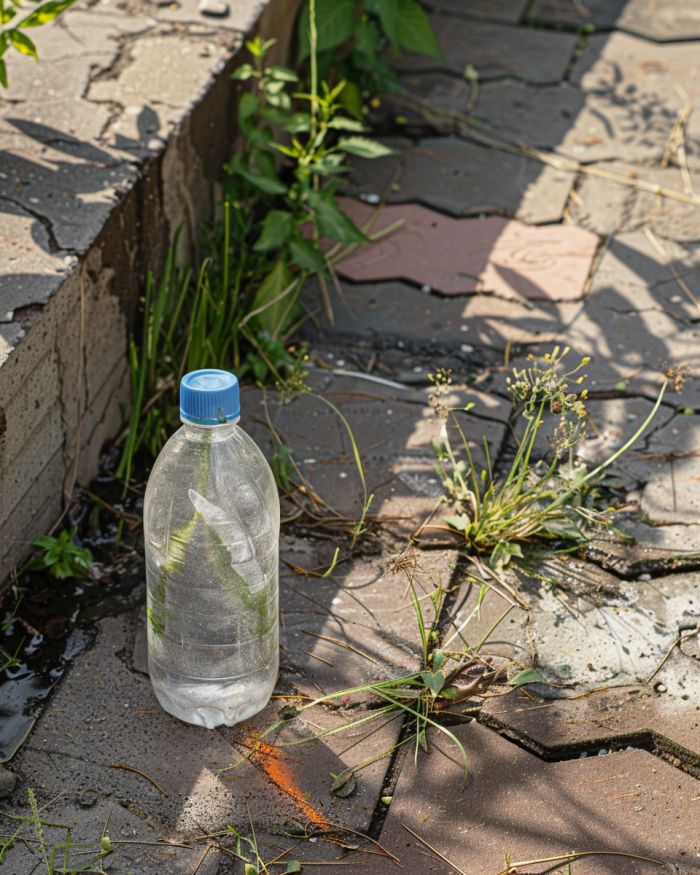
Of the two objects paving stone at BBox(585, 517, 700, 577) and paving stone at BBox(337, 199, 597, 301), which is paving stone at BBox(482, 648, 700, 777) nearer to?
paving stone at BBox(585, 517, 700, 577)

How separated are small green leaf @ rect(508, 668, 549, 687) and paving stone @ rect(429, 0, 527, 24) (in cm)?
347

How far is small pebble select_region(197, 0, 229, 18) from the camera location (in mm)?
3344

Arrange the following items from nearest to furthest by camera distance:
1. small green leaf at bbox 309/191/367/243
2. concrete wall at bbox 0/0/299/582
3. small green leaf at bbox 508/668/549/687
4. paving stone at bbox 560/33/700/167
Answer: small green leaf at bbox 508/668/549/687, concrete wall at bbox 0/0/299/582, small green leaf at bbox 309/191/367/243, paving stone at bbox 560/33/700/167

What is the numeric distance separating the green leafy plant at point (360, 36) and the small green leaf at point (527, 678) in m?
1.94

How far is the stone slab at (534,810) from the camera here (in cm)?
183

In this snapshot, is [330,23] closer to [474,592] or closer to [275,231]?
[275,231]

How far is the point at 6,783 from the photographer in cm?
188

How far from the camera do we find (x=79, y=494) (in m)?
2.54

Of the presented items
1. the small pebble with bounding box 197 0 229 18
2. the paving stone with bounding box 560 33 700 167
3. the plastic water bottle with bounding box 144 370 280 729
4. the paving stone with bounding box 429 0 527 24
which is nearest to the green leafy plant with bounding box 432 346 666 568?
the plastic water bottle with bounding box 144 370 280 729

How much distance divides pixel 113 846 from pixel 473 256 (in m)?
2.16

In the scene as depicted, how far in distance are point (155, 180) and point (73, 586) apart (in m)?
1.04

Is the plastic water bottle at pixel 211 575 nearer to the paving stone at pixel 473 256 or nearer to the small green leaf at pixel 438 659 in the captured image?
the small green leaf at pixel 438 659

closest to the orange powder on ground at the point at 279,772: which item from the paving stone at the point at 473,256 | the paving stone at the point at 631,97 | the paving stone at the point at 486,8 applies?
the paving stone at the point at 473,256

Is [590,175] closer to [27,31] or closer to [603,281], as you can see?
[603,281]
